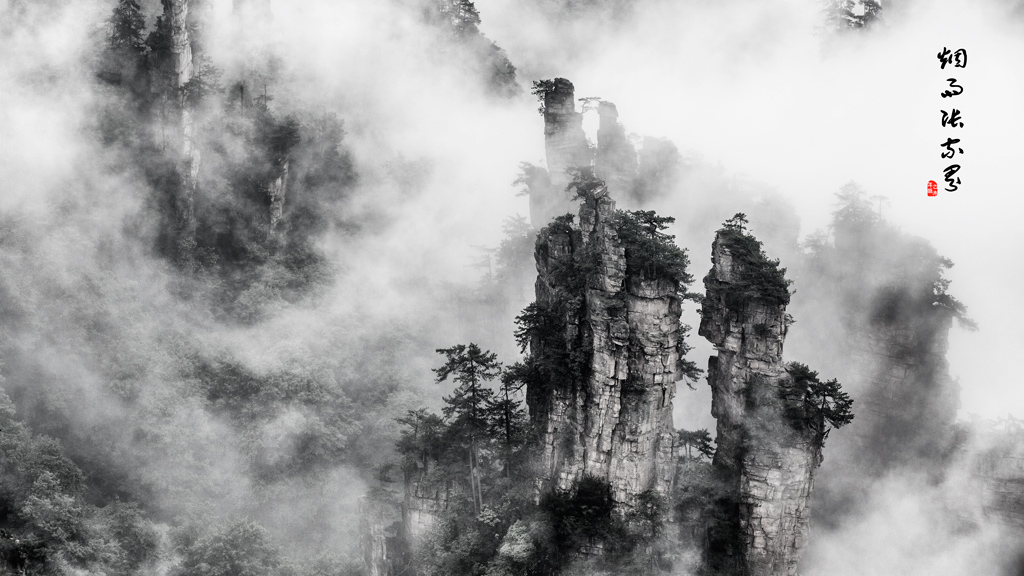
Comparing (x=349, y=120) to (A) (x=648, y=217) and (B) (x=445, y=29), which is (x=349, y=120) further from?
(A) (x=648, y=217)

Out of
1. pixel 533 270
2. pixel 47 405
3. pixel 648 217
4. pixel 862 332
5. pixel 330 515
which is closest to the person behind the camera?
pixel 648 217

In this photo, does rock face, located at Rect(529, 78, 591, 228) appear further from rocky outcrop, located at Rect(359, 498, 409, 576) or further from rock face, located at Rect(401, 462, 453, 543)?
rocky outcrop, located at Rect(359, 498, 409, 576)

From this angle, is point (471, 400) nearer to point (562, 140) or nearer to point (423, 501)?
point (423, 501)

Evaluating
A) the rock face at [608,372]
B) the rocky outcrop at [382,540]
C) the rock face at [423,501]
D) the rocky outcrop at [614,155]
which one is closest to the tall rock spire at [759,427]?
the rock face at [608,372]

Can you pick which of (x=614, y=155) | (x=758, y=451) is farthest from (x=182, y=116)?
(x=758, y=451)

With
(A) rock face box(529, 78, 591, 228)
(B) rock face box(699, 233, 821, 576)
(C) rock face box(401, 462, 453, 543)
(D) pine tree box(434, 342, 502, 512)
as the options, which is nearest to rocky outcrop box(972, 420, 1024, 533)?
(B) rock face box(699, 233, 821, 576)

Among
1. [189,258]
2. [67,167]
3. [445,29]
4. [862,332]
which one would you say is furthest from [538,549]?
[445,29]

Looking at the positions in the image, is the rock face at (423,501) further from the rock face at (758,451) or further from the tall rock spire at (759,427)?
the rock face at (758,451)
